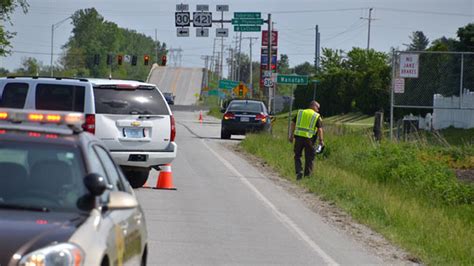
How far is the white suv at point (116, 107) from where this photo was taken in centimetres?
1711

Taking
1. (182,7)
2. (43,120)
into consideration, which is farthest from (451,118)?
(43,120)

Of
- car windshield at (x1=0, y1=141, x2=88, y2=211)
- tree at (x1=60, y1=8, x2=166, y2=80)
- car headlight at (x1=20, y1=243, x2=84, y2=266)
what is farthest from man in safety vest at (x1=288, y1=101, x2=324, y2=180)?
tree at (x1=60, y1=8, x2=166, y2=80)

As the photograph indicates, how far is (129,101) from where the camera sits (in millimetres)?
17922

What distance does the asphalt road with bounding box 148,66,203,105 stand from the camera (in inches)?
5610

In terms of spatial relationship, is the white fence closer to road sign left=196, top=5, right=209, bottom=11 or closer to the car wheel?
the car wheel

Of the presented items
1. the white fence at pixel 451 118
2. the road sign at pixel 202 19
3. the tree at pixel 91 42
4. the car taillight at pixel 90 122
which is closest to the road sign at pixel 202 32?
the road sign at pixel 202 19

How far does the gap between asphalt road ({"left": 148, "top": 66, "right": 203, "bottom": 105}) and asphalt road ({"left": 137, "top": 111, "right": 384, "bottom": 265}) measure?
118 meters

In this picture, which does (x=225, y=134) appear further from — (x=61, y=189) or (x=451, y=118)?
(x=61, y=189)

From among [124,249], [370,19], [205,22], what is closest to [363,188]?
[124,249]

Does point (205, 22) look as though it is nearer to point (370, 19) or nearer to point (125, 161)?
point (125, 161)

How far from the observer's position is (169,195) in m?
18.3

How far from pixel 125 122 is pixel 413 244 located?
598 cm

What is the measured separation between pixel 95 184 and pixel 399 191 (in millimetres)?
15076

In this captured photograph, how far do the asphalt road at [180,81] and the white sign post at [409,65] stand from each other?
107 m
